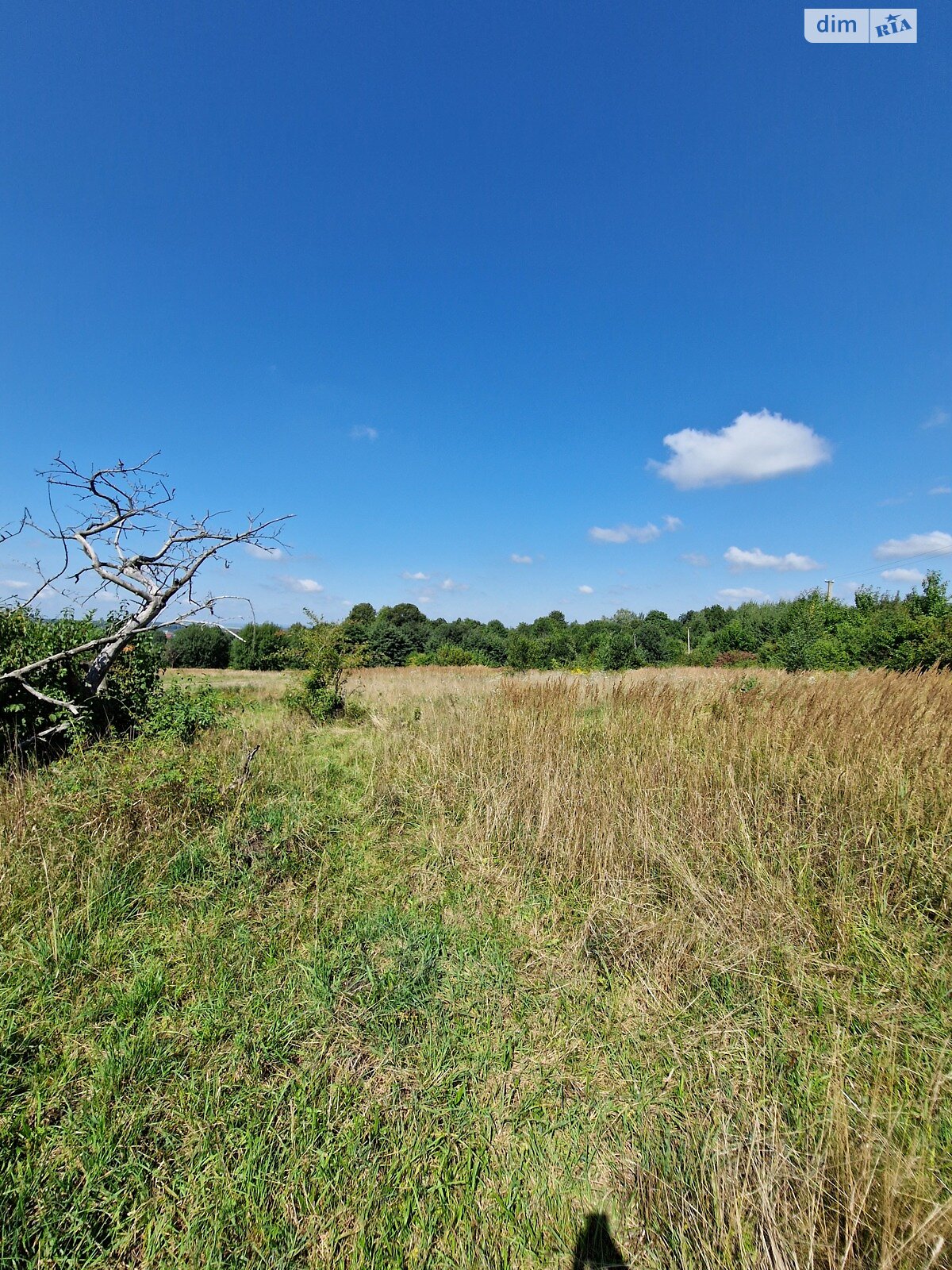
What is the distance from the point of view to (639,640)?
4428cm

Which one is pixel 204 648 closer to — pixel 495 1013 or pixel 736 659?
pixel 736 659

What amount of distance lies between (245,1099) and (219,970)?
2.56 feet

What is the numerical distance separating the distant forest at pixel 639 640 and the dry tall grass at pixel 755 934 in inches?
124

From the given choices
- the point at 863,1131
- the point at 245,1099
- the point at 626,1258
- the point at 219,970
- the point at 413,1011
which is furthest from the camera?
the point at 219,970

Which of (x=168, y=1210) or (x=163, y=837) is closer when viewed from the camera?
(x=168, y=1210)

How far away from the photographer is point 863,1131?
1626mm

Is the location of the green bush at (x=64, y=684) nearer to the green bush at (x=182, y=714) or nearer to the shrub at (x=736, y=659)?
the green bush at (x=182, y=714)

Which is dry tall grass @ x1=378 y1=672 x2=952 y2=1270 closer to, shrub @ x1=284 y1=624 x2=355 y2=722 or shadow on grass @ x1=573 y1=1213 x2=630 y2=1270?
shadow on grass @ x1=573 y1=1213 x2=630 y2=1270

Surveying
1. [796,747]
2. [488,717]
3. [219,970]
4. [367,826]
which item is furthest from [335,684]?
[796,747]

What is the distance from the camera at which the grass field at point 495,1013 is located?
1542 millimetres

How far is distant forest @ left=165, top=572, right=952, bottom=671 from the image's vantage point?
476 inches

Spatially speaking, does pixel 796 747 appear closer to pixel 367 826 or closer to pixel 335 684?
pixel 367 826

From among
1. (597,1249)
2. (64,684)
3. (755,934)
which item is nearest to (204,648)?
(64,684)

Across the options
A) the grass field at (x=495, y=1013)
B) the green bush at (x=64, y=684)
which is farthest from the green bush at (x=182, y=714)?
the grass field at (x=495, y=1013)
